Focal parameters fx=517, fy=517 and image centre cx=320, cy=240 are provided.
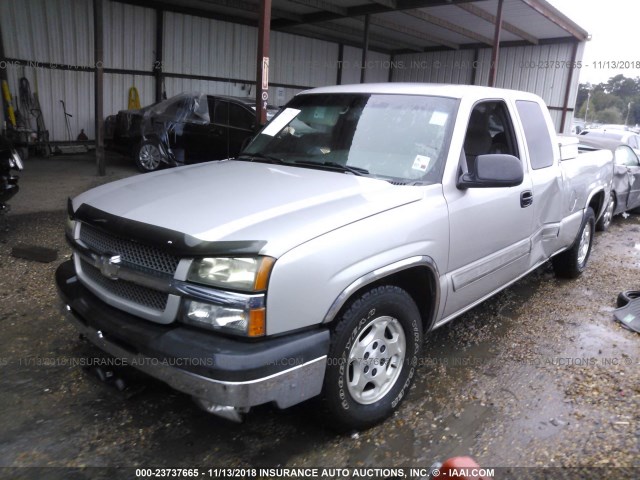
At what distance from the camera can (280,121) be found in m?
3.95

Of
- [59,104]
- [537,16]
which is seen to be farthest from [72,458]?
[537,16]

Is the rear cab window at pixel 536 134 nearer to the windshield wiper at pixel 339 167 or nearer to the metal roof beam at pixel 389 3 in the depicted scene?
the windshield wiper at pixel 339 167

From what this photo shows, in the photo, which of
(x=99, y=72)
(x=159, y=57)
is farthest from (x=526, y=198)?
(x=159, y=57)

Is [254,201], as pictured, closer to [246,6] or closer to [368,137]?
[368,137]

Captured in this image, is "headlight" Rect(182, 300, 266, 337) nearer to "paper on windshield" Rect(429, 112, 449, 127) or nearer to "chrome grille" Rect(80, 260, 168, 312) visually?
"chrome grille" Rect(80, 260, 168, 312)

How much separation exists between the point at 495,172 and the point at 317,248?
1.35 meters

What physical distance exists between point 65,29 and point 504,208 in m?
12.5

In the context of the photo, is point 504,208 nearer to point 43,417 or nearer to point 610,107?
point 43,417

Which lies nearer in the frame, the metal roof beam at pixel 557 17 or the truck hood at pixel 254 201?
the truck hood at pixel 254 201

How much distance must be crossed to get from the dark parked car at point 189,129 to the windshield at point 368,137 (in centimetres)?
680

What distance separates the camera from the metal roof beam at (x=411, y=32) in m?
14.9

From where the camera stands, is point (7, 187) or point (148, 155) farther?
point (148, 155)

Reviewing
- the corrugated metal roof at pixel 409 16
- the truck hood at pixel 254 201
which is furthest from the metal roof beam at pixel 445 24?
the truck hood at pixel 254 201

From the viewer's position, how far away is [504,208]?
11.6 feet
